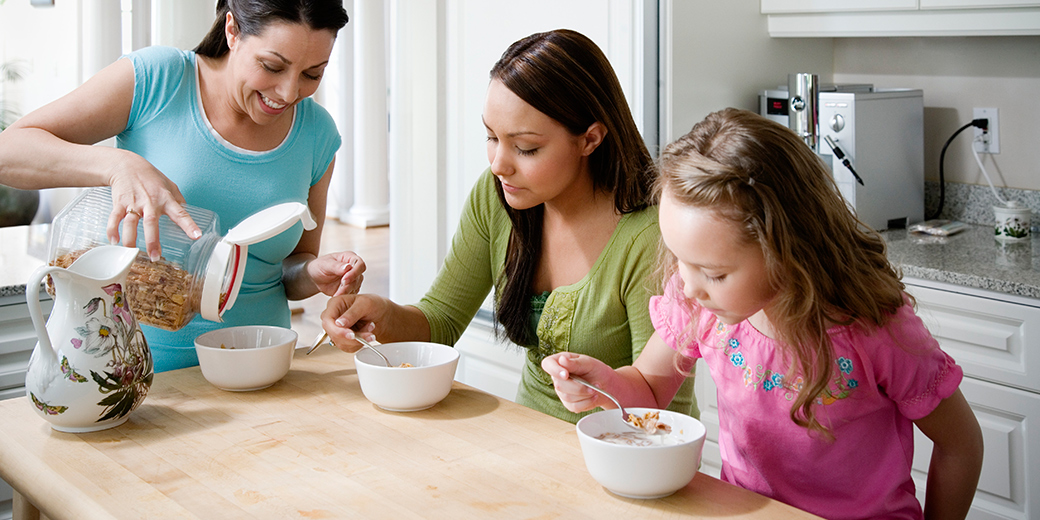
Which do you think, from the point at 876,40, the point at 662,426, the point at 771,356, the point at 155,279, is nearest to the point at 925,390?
the point at 771,356

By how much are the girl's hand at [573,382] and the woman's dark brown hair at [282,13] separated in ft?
2.18

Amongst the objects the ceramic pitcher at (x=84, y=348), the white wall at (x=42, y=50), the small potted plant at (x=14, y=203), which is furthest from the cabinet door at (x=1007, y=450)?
the white wall at (x=42, y=50)

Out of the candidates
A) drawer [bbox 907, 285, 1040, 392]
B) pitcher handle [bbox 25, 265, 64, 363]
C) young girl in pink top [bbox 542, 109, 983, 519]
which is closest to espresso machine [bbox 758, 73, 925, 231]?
drawer [bbox 907, 285, 1040, 392]

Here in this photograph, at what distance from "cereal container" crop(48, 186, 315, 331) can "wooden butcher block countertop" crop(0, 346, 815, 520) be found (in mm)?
131

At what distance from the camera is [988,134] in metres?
2.45

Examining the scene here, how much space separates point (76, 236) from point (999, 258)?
6.37ft

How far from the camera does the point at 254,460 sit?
3.45 ft

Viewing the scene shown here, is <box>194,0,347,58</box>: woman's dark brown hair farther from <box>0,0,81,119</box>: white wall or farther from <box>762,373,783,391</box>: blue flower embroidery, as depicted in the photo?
<box>0,0,81,119</box>: white wall

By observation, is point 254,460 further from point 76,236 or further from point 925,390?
point 925,390

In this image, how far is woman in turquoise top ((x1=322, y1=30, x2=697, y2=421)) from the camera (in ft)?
4.29

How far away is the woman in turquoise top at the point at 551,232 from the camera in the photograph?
131cm

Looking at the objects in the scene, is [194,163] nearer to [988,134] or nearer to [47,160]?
[47,160]

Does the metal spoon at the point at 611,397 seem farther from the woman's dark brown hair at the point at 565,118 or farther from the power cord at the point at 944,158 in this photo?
the power cord at the point at 944,158

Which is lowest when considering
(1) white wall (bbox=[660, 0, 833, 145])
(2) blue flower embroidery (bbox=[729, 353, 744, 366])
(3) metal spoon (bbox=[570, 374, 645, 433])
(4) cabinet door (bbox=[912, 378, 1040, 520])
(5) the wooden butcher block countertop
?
(4) cabinet door (bbox=[912, 378, 1040, 520])
